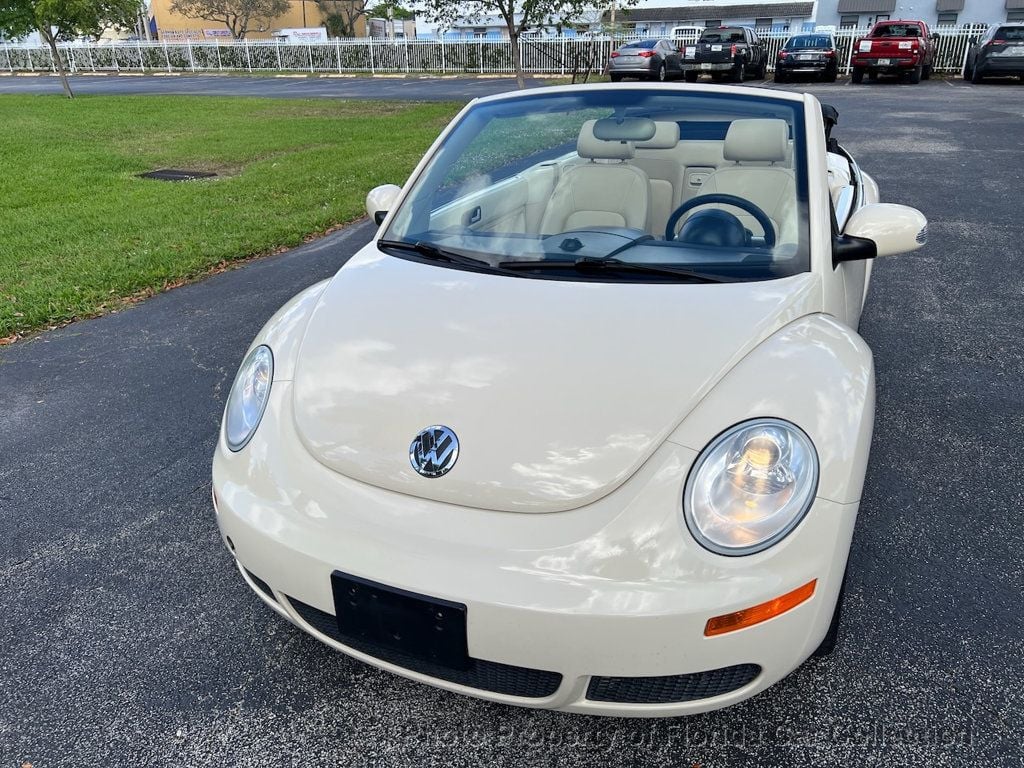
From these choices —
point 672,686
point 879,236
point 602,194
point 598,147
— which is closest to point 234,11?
point 598,147

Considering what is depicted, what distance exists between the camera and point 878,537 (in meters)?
2.68

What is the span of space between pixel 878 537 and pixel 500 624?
1704 mm

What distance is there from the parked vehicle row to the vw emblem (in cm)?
2254

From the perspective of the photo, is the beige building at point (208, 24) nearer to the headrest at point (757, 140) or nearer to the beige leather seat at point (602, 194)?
the beige leather seat at point (602, 194)

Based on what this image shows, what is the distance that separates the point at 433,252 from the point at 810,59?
78.9 feet

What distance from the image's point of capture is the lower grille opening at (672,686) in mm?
1654

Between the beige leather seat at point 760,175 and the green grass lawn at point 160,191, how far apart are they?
4252 mm

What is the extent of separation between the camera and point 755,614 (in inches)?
62.9

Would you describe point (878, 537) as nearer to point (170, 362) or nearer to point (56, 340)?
point (170, 362)

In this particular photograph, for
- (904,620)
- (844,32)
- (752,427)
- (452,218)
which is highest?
(844,32)

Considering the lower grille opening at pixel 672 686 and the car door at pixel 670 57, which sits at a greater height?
the car door at pixel 670 57

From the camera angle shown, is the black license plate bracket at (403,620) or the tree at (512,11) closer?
the black license plate bracket at (403,620)

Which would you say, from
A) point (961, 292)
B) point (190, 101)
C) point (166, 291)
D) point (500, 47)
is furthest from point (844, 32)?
point (166, 291)

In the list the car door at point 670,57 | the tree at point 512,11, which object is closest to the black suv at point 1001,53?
the car door at point 670,57
